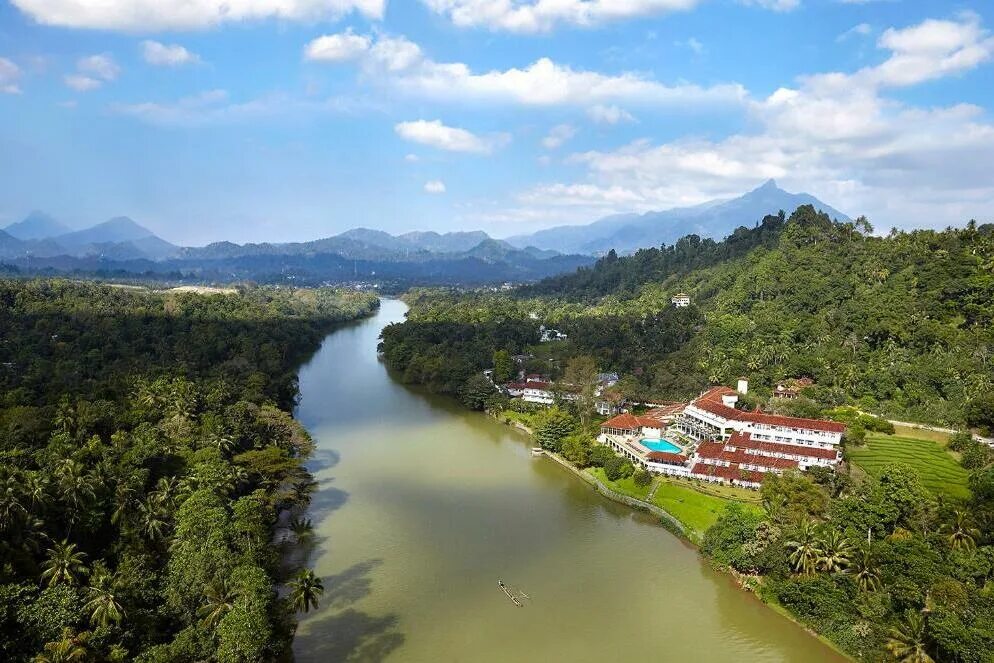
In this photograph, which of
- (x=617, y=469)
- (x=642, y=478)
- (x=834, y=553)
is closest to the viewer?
(x=834, y=553)

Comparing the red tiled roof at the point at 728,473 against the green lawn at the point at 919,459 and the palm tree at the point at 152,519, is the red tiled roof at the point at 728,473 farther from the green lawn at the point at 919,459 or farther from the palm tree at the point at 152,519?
the palm tree at the point at 152,519

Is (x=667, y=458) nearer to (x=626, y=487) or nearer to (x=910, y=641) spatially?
(x=626, y=487)

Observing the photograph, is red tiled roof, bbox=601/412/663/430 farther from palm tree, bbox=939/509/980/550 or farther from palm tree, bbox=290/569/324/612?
palm tree, bbox=290/569/324/612

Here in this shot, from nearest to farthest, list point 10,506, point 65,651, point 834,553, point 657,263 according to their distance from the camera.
Answer: point 65,651, point 10,506, point 834,553, point 657,263

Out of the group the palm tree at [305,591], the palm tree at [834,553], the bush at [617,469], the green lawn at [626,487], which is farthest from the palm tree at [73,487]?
the palm tree at [834,553]

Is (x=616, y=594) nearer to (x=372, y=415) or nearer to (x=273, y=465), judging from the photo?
(x=273, y=465)

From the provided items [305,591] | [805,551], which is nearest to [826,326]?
[805,551]
